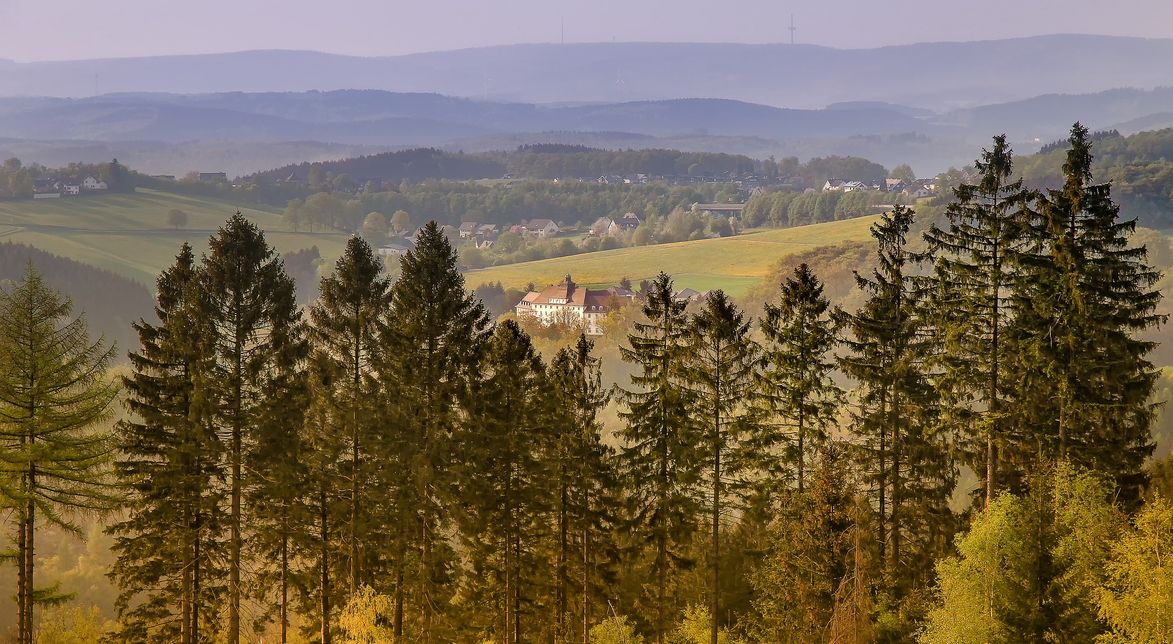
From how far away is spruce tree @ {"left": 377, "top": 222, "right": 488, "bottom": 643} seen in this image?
31.9 meters

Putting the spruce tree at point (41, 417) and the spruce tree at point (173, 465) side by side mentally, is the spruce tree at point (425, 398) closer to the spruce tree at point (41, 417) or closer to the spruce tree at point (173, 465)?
the spruce tree at point (173, 465)

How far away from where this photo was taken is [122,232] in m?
167

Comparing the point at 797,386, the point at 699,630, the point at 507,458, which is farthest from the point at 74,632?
the point at 797,386

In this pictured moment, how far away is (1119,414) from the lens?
A: 29.1m

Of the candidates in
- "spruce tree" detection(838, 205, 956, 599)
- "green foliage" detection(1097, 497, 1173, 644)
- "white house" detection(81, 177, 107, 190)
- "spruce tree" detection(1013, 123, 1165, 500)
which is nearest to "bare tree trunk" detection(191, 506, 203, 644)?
"spruce tree" detection(838, 205, 956, 599)

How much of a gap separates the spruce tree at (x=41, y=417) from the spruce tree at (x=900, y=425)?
1981 centimetres

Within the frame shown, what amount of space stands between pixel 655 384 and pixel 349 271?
9.31 m

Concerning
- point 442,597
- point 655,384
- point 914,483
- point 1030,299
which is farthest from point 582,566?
point 1030,299

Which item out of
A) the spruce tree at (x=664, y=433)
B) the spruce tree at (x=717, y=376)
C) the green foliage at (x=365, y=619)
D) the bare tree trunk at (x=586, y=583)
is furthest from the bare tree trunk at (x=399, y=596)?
the spruce tree at (x=717, y=376)

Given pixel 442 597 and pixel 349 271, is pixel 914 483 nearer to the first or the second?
pixel 442 597

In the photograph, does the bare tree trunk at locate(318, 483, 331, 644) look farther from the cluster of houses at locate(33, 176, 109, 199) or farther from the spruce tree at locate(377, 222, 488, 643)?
the cluster of houses at locate(33, 176, 109, 199)

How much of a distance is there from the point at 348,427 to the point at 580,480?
6.73m

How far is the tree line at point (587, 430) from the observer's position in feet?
93.9

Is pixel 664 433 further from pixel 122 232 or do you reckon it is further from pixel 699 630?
pixel 122 232
